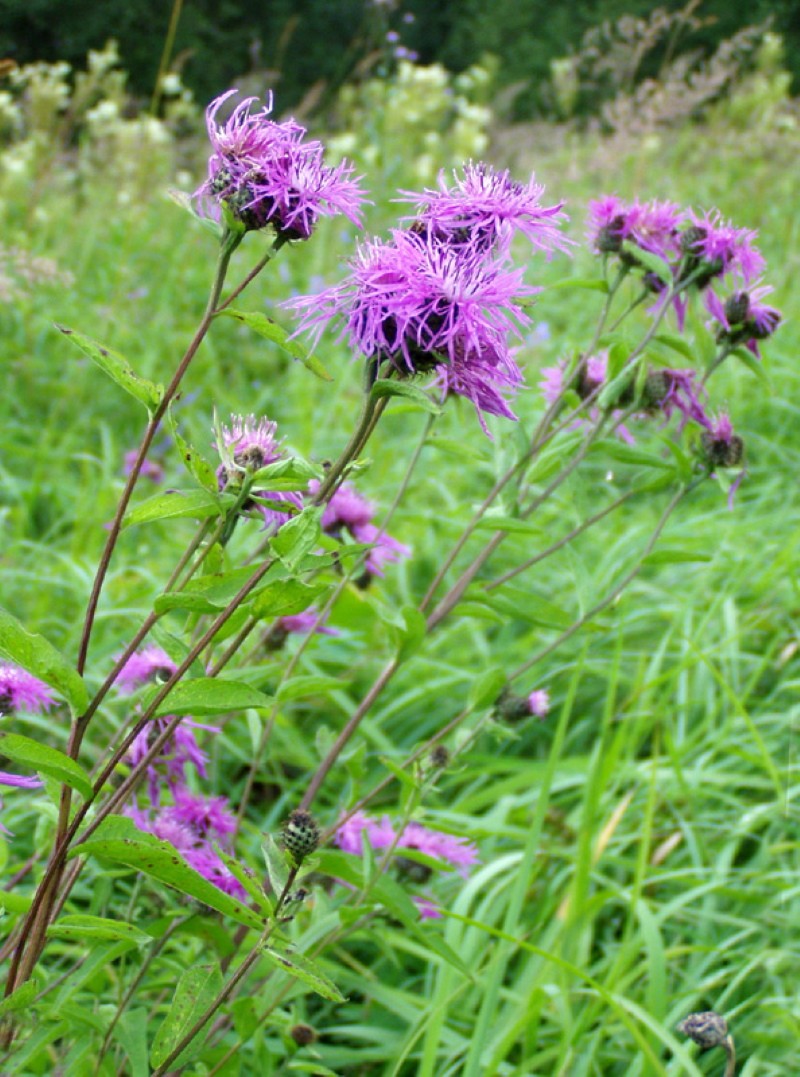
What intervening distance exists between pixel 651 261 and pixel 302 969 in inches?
33.4

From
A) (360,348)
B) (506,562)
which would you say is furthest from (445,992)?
(506,562)

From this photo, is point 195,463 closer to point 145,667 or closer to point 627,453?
point 145,667

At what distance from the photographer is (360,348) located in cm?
77

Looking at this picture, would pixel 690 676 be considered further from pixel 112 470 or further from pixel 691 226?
pixel 112 470

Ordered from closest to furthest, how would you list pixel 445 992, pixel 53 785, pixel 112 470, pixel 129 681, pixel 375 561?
pixel 53 785 < pixel 129 681 < pixel 445 992 < pixel 375 561 < pixel 112 470

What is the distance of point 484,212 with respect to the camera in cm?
82

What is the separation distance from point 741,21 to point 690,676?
499 inches

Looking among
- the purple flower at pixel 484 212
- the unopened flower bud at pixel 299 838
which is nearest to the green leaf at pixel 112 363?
the purple flower at pixel 484 212

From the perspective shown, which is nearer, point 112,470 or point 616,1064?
point 616,1064

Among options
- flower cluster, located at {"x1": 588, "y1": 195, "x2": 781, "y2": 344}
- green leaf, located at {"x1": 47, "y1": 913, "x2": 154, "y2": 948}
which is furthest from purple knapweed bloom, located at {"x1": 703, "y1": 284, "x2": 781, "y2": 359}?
green leaf, located at {"x1": 47, "y1": 913, "x2": 154, "y2": 948}

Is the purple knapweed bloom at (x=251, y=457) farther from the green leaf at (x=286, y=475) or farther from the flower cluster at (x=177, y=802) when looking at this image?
the flower cluster at (x=177, y=802)

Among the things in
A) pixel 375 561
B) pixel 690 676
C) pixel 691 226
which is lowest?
pixel 690 676

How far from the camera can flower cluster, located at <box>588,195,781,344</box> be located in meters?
1.20

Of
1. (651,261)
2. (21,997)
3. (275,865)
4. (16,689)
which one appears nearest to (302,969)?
(275,865)
